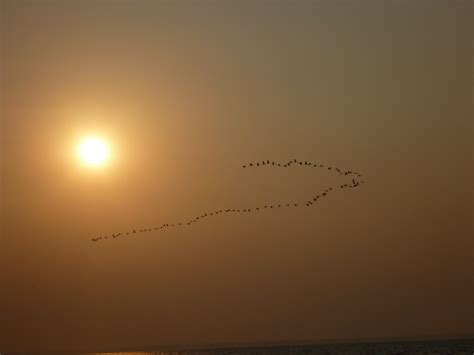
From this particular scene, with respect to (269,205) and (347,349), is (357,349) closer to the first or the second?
(347,349)

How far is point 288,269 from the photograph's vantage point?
10.4 ft

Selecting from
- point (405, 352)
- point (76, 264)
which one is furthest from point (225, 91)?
point (405, 352)

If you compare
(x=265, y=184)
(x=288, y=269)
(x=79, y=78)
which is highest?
(x=79, y=78)

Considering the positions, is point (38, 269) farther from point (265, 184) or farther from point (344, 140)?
point (344, 140)

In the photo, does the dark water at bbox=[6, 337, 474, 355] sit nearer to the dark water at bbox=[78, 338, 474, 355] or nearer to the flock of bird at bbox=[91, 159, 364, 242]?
the dark water at bbox=[78, 338, 474, 355]

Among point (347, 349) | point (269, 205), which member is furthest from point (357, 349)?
point (269, 205)

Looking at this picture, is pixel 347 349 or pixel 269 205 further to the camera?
pixel 269 205

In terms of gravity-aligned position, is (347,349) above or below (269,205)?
below

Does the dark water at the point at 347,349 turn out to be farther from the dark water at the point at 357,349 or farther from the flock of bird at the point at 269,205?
the flock of bird at the point at 269,205

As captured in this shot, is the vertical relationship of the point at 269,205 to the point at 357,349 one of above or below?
above

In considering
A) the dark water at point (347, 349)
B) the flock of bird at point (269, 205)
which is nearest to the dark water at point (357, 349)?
the dark water at point (347, 349)

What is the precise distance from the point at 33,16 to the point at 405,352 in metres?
3.03

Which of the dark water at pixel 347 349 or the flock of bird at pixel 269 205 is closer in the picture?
the dark water at pixel 347 349

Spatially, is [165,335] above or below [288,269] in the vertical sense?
below
